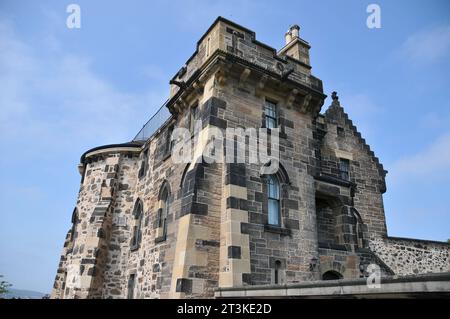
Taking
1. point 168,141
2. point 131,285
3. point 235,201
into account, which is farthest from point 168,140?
point 131,285

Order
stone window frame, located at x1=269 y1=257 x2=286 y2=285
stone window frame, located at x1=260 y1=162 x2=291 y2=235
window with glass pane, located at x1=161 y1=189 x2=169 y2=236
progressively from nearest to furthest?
stone window frame, located at x1=269 y1=257 x2=286 y2=285
stone window frame, located at x1=260 y1=162 x2=291 y2=235
window with glass pane, located at x1=161 y1=189 x2=169 y2=236

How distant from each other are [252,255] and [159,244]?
3.85 m

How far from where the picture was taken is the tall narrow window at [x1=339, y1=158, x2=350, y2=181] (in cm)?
1611

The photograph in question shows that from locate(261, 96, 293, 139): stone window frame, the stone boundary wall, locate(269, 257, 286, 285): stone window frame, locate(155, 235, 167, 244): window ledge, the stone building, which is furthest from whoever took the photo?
the stone boundary wall

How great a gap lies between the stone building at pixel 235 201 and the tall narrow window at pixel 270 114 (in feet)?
0.17

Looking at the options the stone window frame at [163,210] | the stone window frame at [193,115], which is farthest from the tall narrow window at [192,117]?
the stone window frame at [163,210]

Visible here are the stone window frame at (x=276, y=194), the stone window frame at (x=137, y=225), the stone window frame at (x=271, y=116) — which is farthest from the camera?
the stone window frame at (x=137, y=225)

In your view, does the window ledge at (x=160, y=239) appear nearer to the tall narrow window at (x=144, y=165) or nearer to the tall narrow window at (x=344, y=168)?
the tall narrow window at (x=144, y=165)

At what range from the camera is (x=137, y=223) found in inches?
592

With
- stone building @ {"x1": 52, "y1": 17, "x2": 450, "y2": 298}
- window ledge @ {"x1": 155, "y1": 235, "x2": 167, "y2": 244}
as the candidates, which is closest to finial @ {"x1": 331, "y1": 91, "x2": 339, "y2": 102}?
stone building @ {"x1": 52, "y1": 17, "x2": 450, "y2": 298}

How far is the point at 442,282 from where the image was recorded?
349 centimetres

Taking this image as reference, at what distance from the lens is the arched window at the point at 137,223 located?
1444 centimetres

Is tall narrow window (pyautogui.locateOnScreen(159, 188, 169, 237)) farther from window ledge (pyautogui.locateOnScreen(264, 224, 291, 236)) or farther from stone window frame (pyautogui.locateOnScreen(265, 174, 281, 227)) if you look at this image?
window ledge (pyautogui.locateOnScreen(264, 224, 291, 236))

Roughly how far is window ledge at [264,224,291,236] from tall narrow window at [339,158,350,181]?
23.6ft
